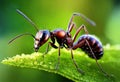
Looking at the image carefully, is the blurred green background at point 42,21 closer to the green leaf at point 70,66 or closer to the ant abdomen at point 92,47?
the ant abdomen at point 92,47

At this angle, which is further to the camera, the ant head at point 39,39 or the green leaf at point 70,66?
the ant head at point 39,39

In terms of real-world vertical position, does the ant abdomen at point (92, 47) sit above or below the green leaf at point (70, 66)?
above

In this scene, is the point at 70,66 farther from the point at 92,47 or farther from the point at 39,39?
the point at 92,47

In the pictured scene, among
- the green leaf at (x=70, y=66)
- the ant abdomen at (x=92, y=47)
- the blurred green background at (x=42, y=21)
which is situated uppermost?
the blurred green background at (x=42, y=21)

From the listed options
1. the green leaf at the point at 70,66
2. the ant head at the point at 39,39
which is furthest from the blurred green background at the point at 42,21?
the green leaf at the point at 70,66

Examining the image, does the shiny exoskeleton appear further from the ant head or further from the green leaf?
the ant head

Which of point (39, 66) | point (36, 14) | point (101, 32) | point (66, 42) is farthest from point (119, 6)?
point (39, 66)

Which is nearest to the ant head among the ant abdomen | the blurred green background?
the blurred green background
